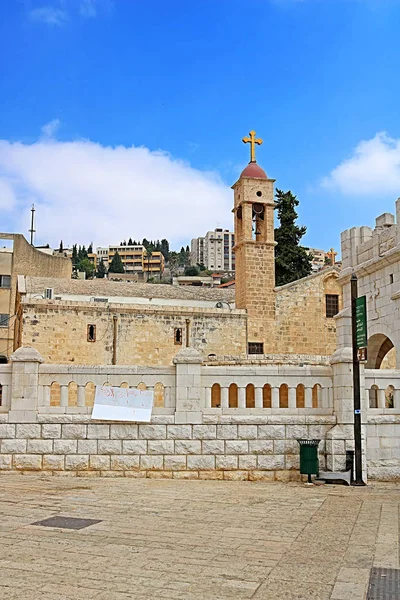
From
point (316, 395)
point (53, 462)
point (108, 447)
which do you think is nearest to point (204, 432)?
point (108, 447)

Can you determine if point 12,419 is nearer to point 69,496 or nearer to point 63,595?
point 69,496

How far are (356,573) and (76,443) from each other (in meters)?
6.78

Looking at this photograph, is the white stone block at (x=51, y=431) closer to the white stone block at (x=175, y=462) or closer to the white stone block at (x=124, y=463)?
the white stone block at (x=124, y=463)

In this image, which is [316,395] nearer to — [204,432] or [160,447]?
[204,432]

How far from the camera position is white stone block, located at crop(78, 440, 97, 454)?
36.7 ft

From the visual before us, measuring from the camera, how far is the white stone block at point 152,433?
11312 mm

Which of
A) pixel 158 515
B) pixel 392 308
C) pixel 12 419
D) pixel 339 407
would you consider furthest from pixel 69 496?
pixel 392 308

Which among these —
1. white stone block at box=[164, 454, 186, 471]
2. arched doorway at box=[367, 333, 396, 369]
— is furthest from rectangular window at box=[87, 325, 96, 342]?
white stone block at box=[164, 454, 186, 471]

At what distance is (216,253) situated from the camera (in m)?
185

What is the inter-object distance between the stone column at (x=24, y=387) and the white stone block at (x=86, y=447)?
0.98m

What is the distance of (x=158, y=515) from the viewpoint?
804 centimetres

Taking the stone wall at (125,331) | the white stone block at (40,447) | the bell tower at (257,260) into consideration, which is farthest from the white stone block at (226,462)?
the bell tower at (257,260)

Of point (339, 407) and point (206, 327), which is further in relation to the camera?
point (206, 327)

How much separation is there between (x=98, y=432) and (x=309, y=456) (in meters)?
3.97
